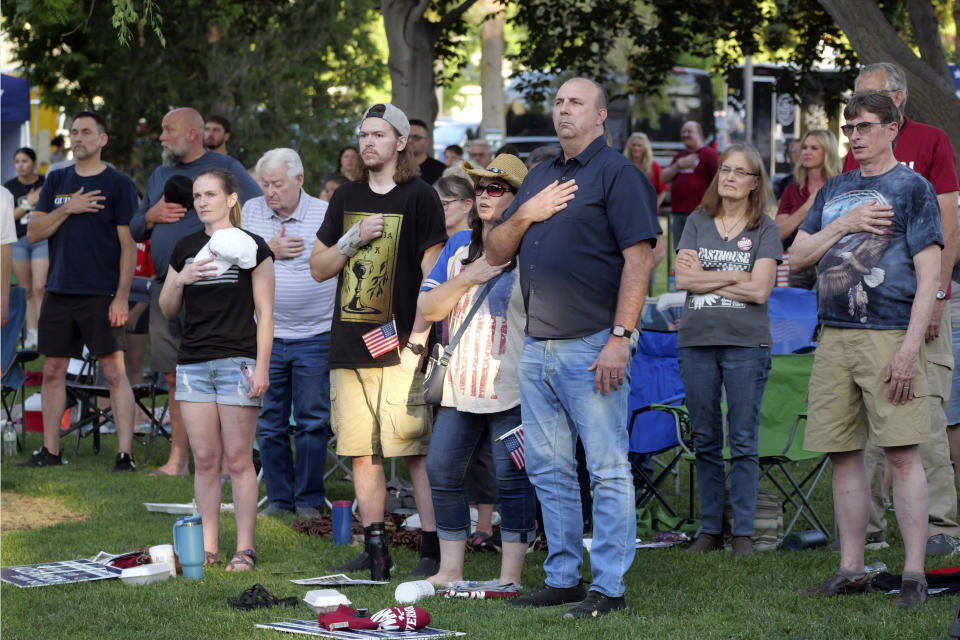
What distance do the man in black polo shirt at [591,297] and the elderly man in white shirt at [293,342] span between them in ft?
8.72

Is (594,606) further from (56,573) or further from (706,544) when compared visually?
(56,573)

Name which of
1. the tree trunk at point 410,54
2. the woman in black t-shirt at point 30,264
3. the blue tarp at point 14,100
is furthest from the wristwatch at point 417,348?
the blue tarp at point 14,100

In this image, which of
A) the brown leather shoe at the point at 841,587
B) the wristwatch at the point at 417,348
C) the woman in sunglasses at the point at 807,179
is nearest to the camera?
the brown leather shoe at the point at 841,587

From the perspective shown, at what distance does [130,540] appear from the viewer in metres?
7.32

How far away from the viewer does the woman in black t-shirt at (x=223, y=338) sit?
6438mm

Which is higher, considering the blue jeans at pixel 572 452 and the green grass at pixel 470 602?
the blue jeans at pixel 572 452

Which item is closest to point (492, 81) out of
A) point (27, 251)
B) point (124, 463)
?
point (27, 251)

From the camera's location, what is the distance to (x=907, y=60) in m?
8.65

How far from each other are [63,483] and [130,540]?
199 centimetres

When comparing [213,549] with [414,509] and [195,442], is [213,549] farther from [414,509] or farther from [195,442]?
[414,509]

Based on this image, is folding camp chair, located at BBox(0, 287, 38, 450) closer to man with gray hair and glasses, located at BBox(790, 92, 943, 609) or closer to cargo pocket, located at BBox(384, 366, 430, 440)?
cargo pocket, located at BBox(384, 366, 430, 440)

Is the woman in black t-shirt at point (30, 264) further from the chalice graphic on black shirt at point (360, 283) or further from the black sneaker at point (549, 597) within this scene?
the black sneaker at point (549, 597)

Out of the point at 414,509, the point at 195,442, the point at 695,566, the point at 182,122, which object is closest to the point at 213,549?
the point at 195,442

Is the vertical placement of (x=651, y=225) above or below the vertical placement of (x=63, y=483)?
above
